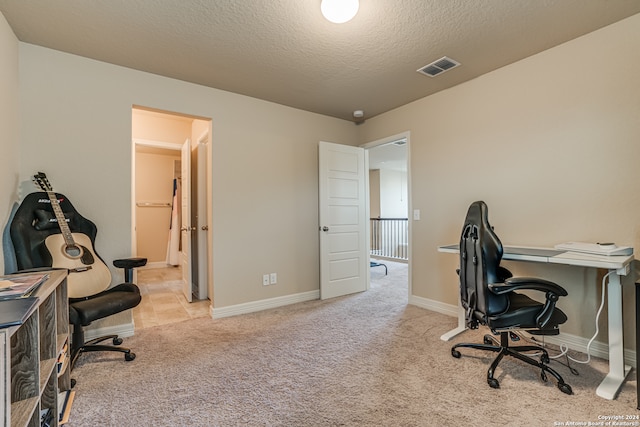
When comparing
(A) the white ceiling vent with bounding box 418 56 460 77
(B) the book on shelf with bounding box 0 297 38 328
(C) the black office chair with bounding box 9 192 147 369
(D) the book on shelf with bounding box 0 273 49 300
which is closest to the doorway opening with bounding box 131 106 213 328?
(C) the black office chair with bounding box 9 192 147 369

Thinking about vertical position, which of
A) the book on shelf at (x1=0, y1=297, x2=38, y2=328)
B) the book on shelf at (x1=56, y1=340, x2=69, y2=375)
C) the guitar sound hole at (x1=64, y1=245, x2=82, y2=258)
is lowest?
the book on shelf at (x1=56, y1=340, x2=69, y2=375)

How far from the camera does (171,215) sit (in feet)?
20.1

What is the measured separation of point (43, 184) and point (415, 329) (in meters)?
3.31

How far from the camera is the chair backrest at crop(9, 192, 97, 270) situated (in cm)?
204

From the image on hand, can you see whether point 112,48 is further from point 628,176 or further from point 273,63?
point 628,176

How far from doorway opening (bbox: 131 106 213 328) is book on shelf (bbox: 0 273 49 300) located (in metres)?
1.36

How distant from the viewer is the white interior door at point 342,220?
149 inches

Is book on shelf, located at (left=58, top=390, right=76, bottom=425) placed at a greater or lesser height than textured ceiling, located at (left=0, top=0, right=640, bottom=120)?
lesser

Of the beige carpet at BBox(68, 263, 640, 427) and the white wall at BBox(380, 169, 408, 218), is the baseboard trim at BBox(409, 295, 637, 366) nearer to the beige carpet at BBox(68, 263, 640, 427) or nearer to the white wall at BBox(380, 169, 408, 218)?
the beige carpet at BBox(68, 263, 640, 427)

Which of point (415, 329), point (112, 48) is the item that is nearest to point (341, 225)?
point (415, 329)

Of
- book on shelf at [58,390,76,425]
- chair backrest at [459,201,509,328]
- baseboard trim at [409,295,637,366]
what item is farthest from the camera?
baseboard trim at [409,295,637,366]

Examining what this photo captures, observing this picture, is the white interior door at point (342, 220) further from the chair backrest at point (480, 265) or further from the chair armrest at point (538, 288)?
the chair armrest at point (538, 288)

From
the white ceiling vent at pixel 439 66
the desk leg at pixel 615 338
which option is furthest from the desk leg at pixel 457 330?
the white ceiling vent at pixel 439 66

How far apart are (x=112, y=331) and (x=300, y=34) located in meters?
2.94
